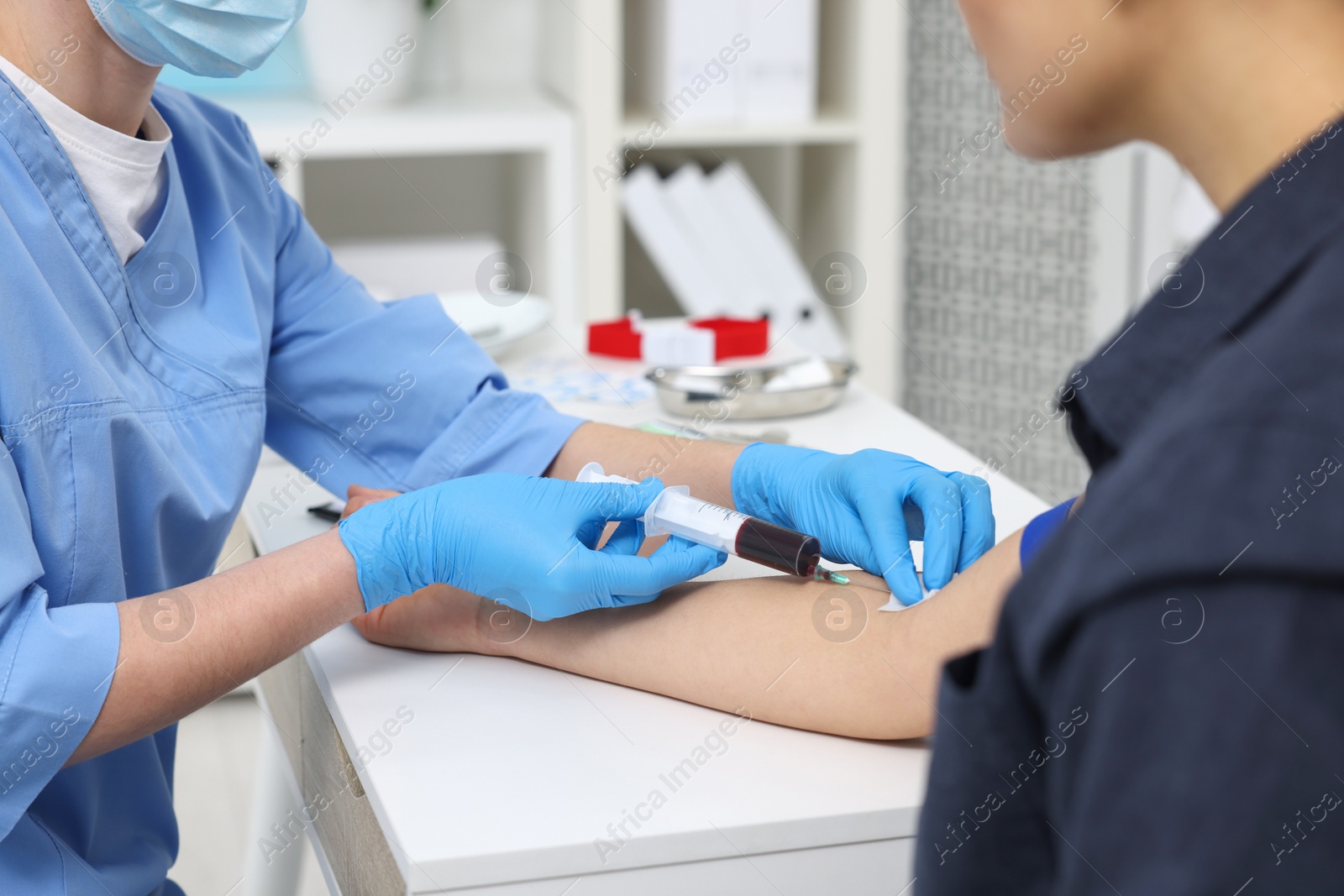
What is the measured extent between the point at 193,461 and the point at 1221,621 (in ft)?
2.40

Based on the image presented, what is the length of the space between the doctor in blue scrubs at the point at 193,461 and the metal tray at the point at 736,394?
0.74 ft

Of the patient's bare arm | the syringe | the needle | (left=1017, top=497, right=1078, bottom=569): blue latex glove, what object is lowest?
the patient's bare arm

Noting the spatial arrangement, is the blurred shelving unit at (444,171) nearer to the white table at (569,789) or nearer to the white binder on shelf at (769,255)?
the white binder on shelf at (769,255)

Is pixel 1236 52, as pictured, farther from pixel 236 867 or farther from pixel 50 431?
pixel 236 867

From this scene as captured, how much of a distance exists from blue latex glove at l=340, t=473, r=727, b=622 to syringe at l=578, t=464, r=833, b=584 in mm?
10

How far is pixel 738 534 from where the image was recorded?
766 millimetres

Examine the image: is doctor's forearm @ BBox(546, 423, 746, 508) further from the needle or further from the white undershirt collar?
the white undershirt collar

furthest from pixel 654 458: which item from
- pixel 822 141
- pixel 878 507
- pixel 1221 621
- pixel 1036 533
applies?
pixel 822 141

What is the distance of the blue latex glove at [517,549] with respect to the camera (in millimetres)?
746

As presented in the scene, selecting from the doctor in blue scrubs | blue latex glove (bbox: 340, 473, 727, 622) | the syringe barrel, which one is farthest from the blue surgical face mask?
the syringe barrel

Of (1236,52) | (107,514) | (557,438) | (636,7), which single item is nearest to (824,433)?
(557,438)

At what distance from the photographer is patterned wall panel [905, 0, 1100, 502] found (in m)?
2.05

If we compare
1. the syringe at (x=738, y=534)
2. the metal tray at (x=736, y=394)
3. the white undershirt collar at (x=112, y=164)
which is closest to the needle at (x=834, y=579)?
the syringe at (x=738, y=534)

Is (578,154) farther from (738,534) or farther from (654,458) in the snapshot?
(738,534)
